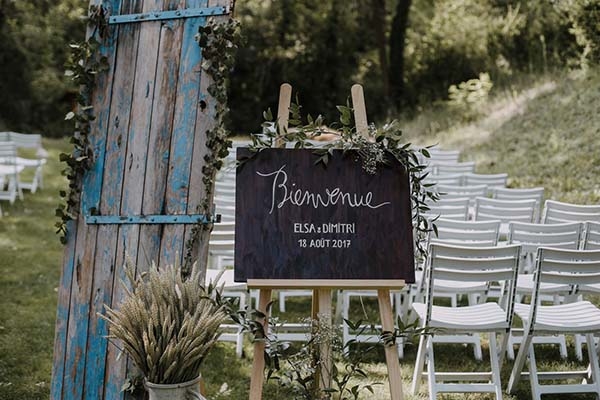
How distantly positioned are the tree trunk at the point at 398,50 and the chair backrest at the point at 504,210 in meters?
16.6

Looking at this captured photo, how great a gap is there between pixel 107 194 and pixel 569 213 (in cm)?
469

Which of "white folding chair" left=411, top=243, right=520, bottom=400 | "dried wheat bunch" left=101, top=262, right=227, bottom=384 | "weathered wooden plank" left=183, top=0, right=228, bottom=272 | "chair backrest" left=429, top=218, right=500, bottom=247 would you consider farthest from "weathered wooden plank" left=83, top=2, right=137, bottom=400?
"chair backrest" left=429, top=218, right=500, bottom=247

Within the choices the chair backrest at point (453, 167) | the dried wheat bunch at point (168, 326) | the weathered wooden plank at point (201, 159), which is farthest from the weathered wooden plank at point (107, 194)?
the chair backrest at point (453, 167)

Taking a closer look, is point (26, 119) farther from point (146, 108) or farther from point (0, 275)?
point (146, 108)

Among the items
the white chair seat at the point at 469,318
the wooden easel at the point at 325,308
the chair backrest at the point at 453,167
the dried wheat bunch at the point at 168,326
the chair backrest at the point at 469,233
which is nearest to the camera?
the dried wheat bunch at the point at 168,326

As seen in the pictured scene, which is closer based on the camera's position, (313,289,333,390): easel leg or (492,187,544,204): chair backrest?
(313,289,333,390): easel leg

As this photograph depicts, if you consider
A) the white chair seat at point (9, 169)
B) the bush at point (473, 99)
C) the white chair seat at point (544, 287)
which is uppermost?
the bush at point (473, 99)

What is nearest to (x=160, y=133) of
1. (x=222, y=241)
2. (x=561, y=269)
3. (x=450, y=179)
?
(x=222, y=241)

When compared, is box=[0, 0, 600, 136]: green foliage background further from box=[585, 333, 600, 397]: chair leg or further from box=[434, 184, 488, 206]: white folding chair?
box=[585, 333, 600, 397]: chair leg

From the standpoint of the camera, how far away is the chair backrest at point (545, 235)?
6004 mm

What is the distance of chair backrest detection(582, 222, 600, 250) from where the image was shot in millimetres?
5977

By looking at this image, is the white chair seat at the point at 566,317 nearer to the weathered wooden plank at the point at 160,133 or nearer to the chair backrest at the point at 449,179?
the weathered wooden plank at the point at 160,133

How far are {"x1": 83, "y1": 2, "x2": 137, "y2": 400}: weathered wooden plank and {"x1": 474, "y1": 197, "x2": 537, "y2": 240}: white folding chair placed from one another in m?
4.18

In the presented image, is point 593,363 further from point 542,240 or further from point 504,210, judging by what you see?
point 504,210
